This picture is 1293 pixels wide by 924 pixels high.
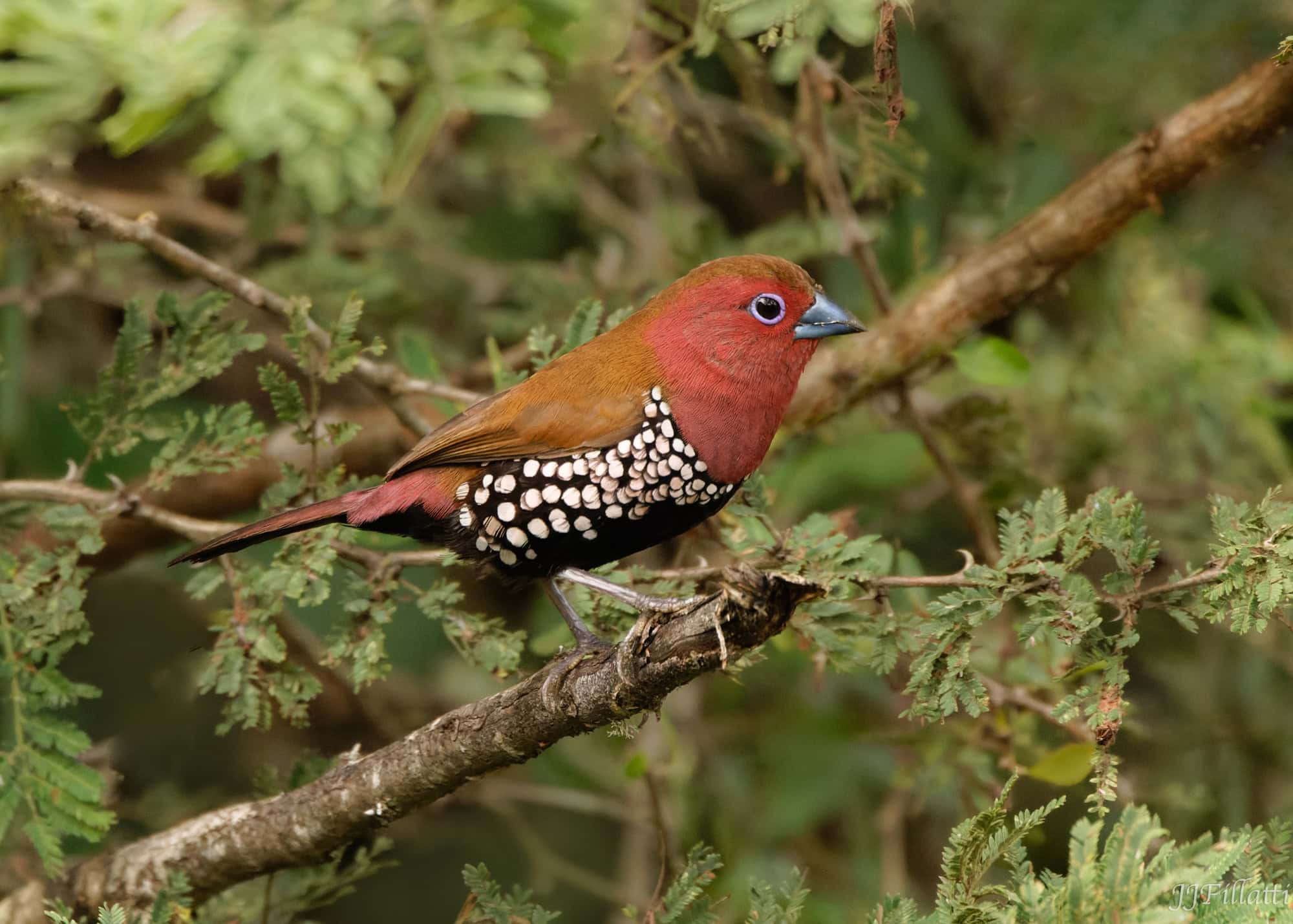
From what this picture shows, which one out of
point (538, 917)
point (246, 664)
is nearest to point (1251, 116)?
point (538, 917)

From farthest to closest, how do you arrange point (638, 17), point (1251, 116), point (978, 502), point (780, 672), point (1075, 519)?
point (780, 672), point (978, 502), point (638, 17), point (1251, 116), point (1075, 519)

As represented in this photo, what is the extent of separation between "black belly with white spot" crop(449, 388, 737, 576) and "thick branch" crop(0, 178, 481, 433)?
0.50 meters

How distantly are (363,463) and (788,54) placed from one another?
1979mm

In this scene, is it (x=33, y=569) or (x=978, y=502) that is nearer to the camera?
(x=33, y=569)

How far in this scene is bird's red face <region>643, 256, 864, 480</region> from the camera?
312 centimetres

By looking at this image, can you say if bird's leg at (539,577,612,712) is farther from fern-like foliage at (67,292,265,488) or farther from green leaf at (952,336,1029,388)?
green leaf at (952,336,1029,388)

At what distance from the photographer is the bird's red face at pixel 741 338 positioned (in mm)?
3121

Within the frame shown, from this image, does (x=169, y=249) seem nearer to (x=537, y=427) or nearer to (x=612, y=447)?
(x=537, y=427)

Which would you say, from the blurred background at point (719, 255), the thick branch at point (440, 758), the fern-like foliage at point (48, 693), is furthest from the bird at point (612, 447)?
the blurred background at point (719, 255)

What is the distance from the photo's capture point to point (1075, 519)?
270 centimetres

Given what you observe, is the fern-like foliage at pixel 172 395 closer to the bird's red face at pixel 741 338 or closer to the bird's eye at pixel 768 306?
the bird's red face at pixel 741 338

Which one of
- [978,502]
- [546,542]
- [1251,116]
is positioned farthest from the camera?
[978,502]

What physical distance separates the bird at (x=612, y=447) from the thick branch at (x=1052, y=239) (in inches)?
35.0

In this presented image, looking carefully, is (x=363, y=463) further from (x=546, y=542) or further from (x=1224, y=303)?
(x=1224, y=303)
